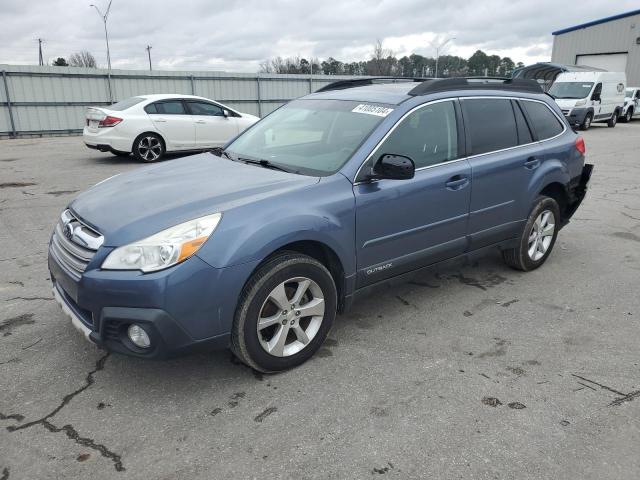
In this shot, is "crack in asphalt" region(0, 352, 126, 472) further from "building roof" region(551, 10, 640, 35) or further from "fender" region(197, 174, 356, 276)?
"building roof" region(551, 10, 640, 35)

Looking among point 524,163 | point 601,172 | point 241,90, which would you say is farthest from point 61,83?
point 524,163

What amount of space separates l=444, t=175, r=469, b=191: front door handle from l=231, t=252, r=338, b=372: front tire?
49.9 inches

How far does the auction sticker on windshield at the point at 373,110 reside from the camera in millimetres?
3699

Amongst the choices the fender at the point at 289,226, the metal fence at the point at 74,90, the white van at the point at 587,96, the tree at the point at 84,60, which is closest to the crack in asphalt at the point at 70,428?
the fender at the point at 289,226

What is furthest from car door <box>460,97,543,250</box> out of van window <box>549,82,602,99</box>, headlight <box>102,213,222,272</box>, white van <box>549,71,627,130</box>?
van window <box>549,82,602,99</box>

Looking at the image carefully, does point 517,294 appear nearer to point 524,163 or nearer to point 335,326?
point 524,163

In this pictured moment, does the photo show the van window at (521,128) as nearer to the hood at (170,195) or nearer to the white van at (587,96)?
the hood at (170,195)

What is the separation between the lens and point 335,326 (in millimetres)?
3826

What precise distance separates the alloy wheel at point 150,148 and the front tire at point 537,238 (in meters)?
9.02

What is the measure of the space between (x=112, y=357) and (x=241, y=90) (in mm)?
21104

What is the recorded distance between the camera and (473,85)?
14.2 ft

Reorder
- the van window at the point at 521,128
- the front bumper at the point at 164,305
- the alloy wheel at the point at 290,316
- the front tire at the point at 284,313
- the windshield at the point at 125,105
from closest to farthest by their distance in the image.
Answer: the front bumper at the point at 164,305
the front tire at the point at 284,313
the alloy wheel at the point at 290,316
the van window at the point at 521,128
the windshield at the point at 125,105

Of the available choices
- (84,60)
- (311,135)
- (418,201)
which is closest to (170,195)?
(311,135)

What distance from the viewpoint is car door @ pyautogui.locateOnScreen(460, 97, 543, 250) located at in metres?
4.14
